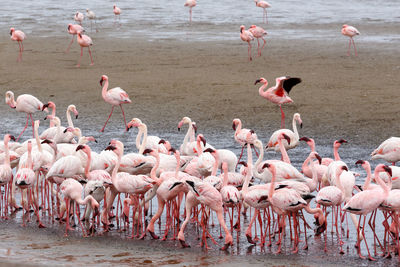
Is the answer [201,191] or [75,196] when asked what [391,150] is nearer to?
[201,191]

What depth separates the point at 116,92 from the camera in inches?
523

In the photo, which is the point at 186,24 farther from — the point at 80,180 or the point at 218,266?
the point at 218,266

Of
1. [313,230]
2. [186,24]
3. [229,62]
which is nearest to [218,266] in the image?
[313,230]

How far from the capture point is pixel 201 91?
14.9 m

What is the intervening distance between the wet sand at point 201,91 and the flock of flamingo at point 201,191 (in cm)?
32

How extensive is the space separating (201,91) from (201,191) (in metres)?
7.76

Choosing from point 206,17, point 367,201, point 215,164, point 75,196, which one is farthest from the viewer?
point 206,17

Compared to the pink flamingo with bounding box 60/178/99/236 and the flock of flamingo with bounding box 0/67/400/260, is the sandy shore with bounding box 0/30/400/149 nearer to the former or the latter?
the flock of flamingo with bounding box 0/67/400/260

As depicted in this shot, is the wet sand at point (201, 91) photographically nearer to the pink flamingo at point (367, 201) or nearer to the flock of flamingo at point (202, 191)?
the flock of flamingo at point (202, 191)

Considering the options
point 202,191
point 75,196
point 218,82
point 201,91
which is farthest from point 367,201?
point 218,82

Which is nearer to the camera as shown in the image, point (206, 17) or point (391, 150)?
point (391, 150)

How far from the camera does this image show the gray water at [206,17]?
75.1 feet

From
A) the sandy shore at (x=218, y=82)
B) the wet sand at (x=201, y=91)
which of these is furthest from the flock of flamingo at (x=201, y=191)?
the sandy shore at (x=218, y=82)

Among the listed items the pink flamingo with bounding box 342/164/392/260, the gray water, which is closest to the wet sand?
the pink flamingo with bounding box 342/164/392/260
